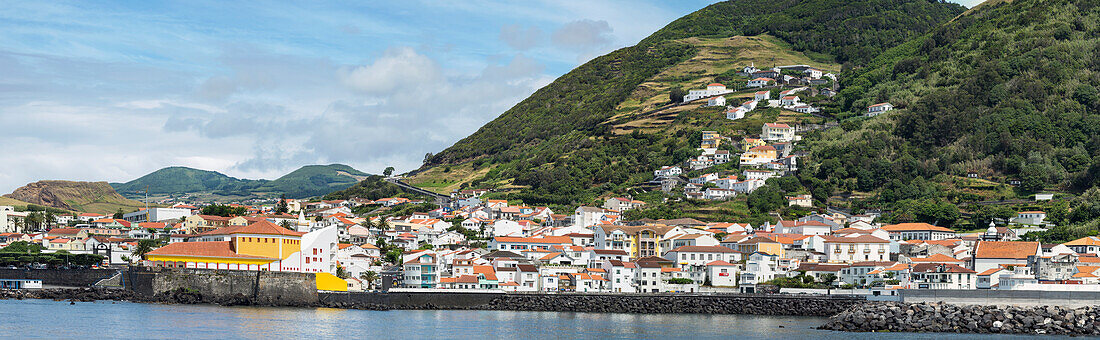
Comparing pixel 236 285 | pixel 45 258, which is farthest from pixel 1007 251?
pixel 45 258

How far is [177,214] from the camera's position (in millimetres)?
100750

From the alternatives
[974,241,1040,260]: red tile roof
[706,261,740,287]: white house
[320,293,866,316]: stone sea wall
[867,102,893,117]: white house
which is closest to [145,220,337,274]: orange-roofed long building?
[320,293,866,316]: stone sea wall

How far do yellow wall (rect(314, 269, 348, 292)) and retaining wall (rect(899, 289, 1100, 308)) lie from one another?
3181cm

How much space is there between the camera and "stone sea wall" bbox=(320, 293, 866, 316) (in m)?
62.4

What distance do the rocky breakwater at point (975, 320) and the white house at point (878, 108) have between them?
239 feet

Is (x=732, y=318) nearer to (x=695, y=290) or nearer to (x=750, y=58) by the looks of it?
(x=695, y=290)

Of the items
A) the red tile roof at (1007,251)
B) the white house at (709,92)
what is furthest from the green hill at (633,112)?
the red tile roof at (1007,251)

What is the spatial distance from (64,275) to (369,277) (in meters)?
18.1

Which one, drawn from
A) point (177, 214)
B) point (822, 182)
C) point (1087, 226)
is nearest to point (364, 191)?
point (177, 214)

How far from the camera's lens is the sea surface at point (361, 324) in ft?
149

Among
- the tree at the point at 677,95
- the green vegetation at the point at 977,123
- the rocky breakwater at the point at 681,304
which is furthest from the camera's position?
the tree at the point at 677,95

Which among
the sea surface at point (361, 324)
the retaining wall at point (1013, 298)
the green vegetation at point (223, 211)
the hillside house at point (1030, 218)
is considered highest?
the green vegetation at point (223, 211)

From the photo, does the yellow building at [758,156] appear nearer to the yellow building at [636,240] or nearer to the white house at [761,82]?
the white house at [761,82]

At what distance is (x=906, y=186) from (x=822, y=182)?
302 inches
